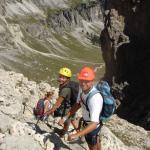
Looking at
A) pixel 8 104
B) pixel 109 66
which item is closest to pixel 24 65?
pixel 109 66

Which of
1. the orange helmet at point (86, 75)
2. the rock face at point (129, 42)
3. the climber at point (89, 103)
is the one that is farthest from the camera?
the rock face at point (129, 42)

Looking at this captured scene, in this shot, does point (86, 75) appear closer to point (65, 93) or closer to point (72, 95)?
point (65, 93)

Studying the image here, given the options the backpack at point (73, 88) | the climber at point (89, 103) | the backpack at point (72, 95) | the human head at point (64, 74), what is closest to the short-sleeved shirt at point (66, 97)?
the backpack at point (72, 95)

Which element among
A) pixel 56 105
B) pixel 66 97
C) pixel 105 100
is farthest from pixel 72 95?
pixel 105 100

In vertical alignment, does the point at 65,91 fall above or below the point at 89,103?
above

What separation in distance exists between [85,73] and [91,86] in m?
0.47

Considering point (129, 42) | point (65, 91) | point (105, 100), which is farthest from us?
point (129, 42)

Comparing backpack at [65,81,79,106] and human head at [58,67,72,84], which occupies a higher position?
human head at [58,67,72,84]

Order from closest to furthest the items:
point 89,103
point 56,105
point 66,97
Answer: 1. point 89,103
2. point 56,105
3. point 66,97

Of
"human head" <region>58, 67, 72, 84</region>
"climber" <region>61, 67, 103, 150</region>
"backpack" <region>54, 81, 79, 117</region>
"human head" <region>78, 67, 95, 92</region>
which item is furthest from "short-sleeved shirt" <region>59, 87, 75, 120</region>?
"human head" <region>78, 67, 95, 92</region>

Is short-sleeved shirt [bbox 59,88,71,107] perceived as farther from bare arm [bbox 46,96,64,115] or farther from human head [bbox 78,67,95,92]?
human head [bbox 78,67,95,92]

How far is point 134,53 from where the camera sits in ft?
254

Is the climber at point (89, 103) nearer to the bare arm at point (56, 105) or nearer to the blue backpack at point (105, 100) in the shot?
the blue backpack at point (105, 100)

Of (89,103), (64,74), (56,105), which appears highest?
(64,74)
